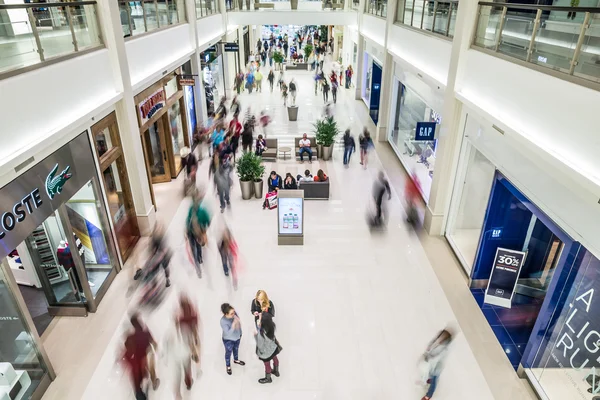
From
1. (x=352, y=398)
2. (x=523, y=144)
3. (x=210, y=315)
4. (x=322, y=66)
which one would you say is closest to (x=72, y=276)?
(x=210, y=315)

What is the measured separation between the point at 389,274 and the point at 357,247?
3.81 ft

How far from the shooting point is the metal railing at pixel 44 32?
5371mm

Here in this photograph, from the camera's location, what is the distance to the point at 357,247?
951 cm

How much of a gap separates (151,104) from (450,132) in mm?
7460

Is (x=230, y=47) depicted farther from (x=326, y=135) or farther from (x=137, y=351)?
(x=137, y=351)

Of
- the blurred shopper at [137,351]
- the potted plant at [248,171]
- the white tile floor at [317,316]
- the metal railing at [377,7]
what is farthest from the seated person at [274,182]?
the metal railing at [377,7]

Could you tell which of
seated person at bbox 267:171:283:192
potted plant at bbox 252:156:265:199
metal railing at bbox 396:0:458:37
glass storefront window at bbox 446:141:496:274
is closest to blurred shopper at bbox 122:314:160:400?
glass storefront window at bbox 446:141:496:274

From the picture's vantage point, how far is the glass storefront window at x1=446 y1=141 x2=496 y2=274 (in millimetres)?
8297

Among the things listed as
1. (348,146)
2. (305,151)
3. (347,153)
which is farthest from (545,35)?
(305,151)

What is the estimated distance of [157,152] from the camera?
12711 millimetres

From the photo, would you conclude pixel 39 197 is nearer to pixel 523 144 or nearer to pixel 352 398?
pixel 352 398

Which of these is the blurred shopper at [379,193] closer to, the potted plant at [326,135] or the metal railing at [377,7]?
the potted plant at [326,135]

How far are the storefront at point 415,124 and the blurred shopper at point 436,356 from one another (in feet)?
19.1

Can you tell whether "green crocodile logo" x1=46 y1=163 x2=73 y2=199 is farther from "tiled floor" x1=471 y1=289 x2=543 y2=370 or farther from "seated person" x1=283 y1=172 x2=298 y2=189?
"tiled floor" x1=471 y1=289 x2=543 y2=370
